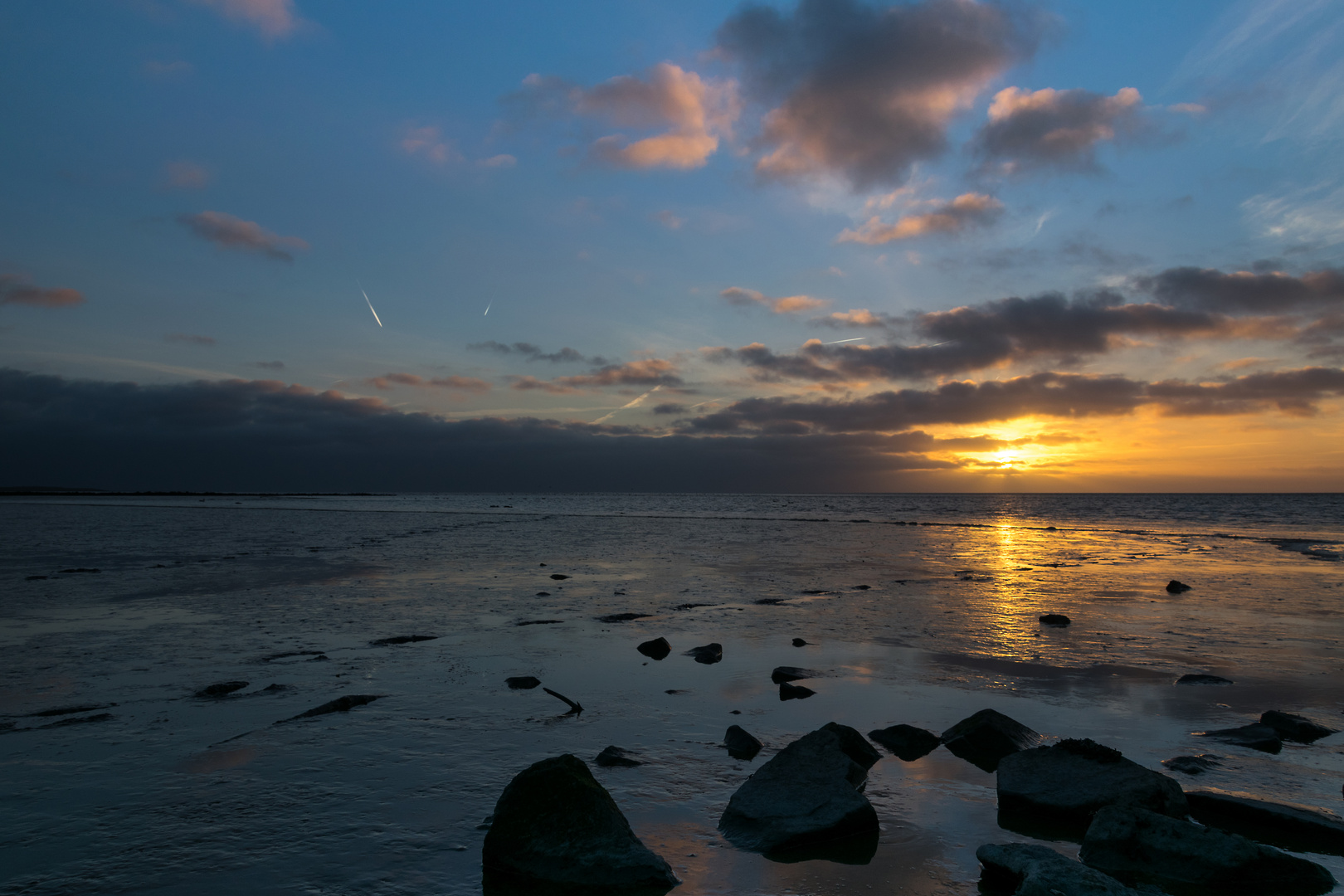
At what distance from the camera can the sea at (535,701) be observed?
4.92m

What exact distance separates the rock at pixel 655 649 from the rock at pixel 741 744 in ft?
13.4

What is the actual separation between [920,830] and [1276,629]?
530 inches

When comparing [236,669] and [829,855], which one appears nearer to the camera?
[829,855]

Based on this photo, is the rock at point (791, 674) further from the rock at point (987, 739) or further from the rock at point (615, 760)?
the rock at point (615, 760)

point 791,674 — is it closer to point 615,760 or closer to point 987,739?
point 987,739

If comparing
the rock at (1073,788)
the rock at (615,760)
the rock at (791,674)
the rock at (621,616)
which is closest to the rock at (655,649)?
the rock at (791,674)

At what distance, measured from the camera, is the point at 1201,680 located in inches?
392

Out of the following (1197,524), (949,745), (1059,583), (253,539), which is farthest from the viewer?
(1197,524)

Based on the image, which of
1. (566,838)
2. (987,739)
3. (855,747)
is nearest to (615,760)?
(566,838)

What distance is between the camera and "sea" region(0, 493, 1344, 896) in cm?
492

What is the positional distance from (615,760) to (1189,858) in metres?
4.33

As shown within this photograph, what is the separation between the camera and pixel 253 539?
3625 centimetres

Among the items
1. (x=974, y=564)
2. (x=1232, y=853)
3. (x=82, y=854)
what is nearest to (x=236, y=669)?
(x=82, y=854)

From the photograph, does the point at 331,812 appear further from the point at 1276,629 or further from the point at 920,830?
the point at 1276,629
